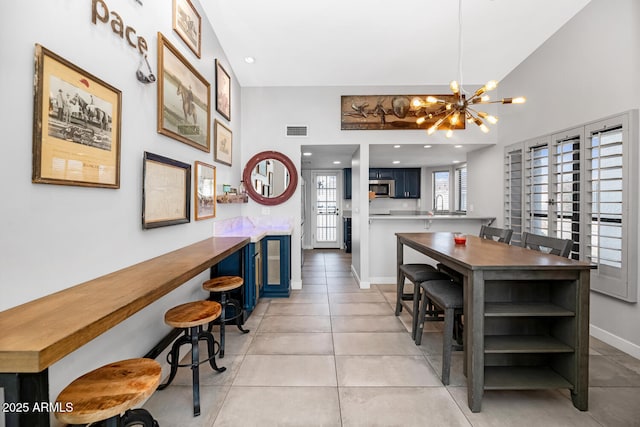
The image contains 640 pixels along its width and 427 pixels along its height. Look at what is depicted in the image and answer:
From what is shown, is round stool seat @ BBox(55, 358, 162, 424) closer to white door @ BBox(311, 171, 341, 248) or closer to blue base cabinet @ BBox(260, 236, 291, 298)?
blue base cabinet @ BBox(260, 236, 291, 298)

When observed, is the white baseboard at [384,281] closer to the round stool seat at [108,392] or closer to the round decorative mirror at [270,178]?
the round decorative mirror at [270,178]

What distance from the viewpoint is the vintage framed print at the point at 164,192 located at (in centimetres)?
201

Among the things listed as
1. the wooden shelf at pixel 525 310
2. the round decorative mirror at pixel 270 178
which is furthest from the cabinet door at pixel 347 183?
the wooden shelf at pixel 525 310

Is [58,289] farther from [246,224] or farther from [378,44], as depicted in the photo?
[378,44]

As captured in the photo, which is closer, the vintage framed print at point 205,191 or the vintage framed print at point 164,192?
the vintage framed print at point 164,192

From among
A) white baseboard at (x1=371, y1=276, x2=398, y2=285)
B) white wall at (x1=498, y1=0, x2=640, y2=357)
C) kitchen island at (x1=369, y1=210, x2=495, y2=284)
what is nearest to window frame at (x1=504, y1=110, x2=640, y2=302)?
white wall at (x1=498, y1=0, x2=640, y2=357)

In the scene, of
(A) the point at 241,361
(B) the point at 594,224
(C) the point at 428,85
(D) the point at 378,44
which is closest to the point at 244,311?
(A) the point at 241,361

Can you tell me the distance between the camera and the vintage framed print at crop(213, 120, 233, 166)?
10.9 feet

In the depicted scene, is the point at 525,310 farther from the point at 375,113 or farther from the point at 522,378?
the point at 375,113

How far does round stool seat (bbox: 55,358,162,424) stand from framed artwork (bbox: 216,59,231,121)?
Answer: 279 cm

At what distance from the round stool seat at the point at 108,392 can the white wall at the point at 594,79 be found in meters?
3.58

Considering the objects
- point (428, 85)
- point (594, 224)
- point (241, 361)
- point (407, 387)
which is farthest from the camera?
point (428, 85)

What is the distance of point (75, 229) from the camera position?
4.74 ft

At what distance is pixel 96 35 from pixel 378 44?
2780 mm
